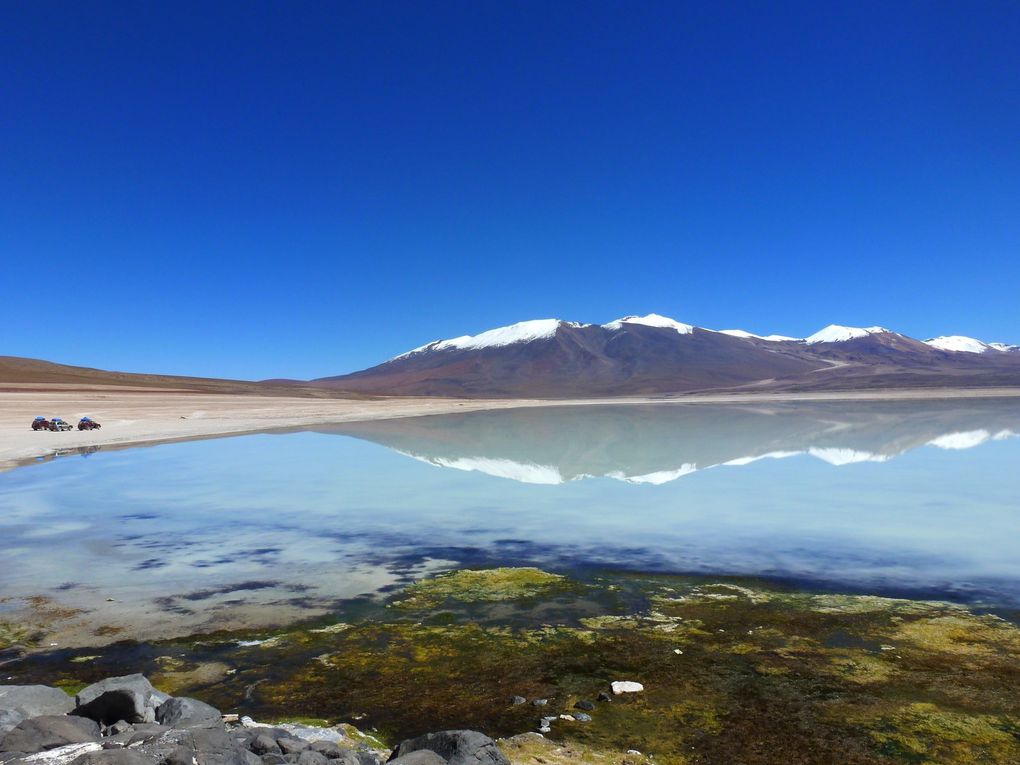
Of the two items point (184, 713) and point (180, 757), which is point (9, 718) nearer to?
point (184, 713)

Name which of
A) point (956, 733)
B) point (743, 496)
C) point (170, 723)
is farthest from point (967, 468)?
point (170, 723)

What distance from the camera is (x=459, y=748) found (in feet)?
14.1

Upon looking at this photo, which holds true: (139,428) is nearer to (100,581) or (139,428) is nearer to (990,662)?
(100,581)

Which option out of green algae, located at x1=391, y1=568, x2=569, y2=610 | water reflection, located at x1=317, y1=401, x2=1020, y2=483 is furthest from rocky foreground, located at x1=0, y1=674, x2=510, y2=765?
water reflection, located at x1=317, y1=401, x2=1020, y2=483

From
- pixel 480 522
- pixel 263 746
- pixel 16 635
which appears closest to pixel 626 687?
pixel 263 746

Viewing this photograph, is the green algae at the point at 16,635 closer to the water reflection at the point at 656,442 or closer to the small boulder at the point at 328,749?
the small boulder at the point at 328,749

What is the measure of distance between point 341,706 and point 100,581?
5672 millimetres

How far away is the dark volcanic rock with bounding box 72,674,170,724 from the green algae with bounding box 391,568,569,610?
11.7ft

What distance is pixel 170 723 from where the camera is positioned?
4652 millimetres

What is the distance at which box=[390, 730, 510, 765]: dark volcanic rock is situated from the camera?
13.9 feet

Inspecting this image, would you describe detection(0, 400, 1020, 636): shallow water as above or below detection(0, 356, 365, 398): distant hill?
below

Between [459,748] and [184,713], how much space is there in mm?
2042

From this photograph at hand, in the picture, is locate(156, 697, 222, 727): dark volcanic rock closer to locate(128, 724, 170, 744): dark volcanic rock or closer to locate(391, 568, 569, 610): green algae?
locate(128, 724, 170, 744): dark volcanic rock

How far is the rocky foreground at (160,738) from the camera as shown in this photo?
3984mm
